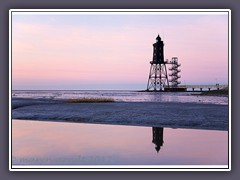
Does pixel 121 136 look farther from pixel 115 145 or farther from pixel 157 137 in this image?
pixel 157 137

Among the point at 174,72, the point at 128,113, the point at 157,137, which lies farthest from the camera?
the point at 128,113

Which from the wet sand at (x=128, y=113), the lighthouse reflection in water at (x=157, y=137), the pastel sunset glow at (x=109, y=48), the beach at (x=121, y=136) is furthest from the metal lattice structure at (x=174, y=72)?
the lighthouse reflection in water at (x=157, y=137)

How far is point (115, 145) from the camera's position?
14.1 ft

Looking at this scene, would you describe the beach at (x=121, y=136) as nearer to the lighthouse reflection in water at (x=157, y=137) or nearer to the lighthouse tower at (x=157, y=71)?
the lighthouse reflection in water at (x=157, y=137)

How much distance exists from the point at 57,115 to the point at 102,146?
1.68 m

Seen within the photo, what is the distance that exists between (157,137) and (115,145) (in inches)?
23.8

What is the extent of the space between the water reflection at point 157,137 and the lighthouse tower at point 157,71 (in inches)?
25.1

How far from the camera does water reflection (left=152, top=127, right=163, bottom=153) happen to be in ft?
14.1

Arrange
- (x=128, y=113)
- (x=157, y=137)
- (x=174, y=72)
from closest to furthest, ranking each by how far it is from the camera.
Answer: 1. (x=174, y=72)
2. (x=157, y=137)
3. (x=128, y=113)

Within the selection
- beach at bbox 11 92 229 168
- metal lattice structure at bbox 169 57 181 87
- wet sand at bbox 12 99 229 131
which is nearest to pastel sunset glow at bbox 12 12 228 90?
metal lattice structure at bbox 169 57 181 87

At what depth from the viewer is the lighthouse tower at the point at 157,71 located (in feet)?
14.1

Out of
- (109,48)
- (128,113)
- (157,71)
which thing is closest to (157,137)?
(157,71)
